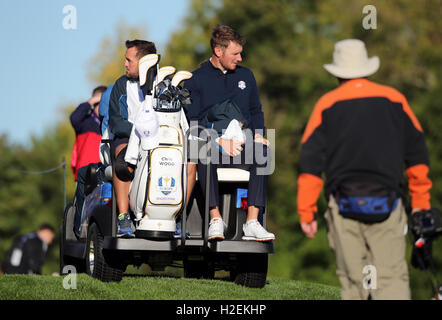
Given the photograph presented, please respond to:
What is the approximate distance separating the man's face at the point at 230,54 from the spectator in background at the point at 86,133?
324 centimetres

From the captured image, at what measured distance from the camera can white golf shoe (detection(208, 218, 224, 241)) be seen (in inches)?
330

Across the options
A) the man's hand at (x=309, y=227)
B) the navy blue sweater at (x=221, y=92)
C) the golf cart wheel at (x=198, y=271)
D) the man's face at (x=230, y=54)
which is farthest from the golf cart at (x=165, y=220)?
the man's hand at (x=309, y=227)

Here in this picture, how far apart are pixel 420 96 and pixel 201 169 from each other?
2832 cm

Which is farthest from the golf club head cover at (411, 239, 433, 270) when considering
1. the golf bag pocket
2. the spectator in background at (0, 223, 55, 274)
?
the spectator in background at (0, 223, 55, 274)

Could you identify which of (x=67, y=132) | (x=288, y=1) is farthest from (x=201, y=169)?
(x=67, y=132)

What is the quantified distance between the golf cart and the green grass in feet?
0.76

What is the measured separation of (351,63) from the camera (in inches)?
245

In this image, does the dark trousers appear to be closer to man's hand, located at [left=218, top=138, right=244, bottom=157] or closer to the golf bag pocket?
man's hand, located at [left=218, top=138, right=244, bottom=157]

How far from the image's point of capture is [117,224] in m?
8.61

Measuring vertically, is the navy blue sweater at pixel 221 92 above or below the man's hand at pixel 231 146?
above

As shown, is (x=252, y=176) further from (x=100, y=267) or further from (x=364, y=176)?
(x=364, y=176)

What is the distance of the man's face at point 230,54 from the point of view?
900 centimetres

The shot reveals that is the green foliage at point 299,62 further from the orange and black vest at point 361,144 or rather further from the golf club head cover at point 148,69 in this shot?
the orange and black vest at point 361,144
